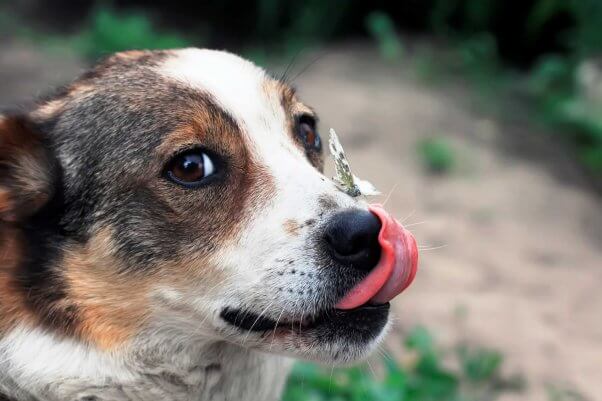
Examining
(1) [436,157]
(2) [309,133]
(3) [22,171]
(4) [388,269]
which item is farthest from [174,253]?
(1) [436,157]

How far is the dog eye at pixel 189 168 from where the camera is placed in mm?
3018

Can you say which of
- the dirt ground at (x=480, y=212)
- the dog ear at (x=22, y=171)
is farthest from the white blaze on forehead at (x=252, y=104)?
the dirt ground at (x=480, y=212)

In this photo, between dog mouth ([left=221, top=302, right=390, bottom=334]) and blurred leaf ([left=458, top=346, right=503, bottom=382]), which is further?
blurred leaf ([left=458, top=346, right=503, bottom=382])

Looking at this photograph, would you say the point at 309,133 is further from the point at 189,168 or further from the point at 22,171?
the point at 22,171

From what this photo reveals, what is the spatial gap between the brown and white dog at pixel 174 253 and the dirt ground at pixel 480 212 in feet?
4.06

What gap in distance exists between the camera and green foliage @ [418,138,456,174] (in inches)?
294

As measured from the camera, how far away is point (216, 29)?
12.1 m

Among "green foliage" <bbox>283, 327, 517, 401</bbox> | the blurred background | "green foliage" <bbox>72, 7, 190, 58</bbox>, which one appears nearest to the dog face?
the blurred background

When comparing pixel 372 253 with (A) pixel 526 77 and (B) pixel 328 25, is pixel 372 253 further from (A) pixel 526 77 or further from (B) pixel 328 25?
(B) pixel 328 25

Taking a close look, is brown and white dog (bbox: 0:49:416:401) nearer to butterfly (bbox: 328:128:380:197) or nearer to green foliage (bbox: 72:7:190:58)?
butterfly (bbox: 328:128:380:197)

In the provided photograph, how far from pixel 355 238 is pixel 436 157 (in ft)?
16.1

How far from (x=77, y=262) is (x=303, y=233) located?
2.95ft

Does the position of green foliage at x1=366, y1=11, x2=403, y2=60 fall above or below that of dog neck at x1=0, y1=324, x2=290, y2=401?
below

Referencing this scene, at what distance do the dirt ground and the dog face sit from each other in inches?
47.6
